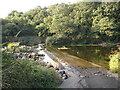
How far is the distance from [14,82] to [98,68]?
14.1 feet

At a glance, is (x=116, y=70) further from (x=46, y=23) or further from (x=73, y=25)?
(x=46, y=23)

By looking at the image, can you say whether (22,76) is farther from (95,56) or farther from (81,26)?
(81,26)

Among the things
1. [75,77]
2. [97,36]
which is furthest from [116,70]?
[97,36]

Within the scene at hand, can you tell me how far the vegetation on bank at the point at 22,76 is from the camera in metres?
2.99

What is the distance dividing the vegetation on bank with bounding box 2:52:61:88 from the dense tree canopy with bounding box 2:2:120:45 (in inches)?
477

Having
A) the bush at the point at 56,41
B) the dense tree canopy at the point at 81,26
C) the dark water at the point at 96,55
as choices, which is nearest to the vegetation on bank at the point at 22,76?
the dark water at the point at 96,55

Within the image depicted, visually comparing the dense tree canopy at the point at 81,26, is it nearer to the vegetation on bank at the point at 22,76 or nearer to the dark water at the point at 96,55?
the dark water at the point at 96,55

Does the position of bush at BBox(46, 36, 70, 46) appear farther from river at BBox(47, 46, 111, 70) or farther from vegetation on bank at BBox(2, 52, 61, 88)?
vegetation on bank at BBox(2, 52, 61, 88)

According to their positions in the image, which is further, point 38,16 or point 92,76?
point 38,16

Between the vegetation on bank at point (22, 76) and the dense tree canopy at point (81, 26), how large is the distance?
12.1 metres

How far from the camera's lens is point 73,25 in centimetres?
1634

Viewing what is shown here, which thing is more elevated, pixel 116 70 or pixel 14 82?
pixel 14 82

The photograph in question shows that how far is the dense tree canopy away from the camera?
51.5 ft

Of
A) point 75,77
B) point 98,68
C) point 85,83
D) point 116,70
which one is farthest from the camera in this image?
point 98,68
